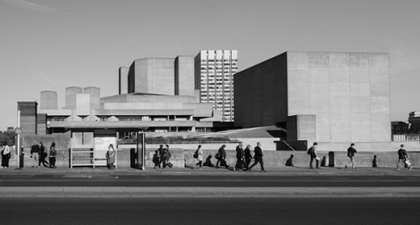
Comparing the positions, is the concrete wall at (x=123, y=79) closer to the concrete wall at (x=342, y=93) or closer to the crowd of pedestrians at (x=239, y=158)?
the concrete wall at (x=342, y=93)

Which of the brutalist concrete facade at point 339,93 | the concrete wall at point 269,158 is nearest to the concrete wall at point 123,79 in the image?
the brutalist concrete facade at point 339,93

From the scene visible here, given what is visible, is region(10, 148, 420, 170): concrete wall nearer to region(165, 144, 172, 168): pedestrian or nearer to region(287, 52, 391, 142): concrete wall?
region(165, 144, 172, 168): pedestrian

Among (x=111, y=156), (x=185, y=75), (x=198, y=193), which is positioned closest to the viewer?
(x=198, y=193)

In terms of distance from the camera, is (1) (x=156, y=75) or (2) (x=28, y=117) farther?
(1) (x=156, y=75)

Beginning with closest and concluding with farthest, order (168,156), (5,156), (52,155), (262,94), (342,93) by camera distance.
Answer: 1. (52,155)
2. (5,156)
3. (168,156)
4. (342,93)
5. (262,94)

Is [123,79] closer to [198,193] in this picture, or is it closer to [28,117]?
[28,117]

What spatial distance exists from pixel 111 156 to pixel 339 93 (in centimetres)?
6291

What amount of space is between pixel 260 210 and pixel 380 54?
7908 cm

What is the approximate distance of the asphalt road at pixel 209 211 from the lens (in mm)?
10477

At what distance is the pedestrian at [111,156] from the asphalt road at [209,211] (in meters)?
14.2

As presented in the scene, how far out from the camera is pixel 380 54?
274 ft

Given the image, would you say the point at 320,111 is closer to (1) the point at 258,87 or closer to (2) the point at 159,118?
(1) the point at 258,87

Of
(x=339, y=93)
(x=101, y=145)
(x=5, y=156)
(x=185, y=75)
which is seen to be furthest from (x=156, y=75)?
(x=101, y=145)

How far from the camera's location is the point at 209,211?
461 inches
